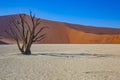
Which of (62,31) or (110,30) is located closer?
(62,31)

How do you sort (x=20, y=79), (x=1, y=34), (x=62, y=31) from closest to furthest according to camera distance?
(x=20, y=79)
(x=1, y=34)
(x=62, y=31)

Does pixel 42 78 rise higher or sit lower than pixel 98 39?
higher

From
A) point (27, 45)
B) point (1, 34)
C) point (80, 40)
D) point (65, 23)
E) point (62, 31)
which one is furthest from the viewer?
point (65, 23)

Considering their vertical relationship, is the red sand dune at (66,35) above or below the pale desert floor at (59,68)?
below

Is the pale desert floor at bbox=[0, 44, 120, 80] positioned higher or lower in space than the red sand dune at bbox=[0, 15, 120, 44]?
higher

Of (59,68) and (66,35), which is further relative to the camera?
(66,35)

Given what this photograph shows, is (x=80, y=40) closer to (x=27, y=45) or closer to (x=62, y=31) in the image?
(x=62, y=31)

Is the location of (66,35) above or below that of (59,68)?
below

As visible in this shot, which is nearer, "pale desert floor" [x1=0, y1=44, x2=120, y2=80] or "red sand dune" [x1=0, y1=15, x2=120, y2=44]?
"pale desert floor" [x1=0, y1=44, x2=120, y2=80]

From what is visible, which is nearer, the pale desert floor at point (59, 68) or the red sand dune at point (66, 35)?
the pale desert floor at point (59, 68)

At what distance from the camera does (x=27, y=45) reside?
980 inches

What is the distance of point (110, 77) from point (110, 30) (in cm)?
10176

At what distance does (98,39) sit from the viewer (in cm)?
8381

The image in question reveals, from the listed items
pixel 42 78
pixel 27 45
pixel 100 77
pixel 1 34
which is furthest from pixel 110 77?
pixel 1 34
